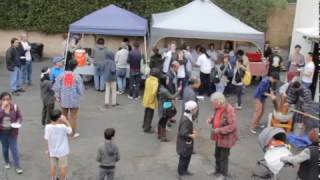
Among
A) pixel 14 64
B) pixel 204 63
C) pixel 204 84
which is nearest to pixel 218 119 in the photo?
pixel 204 63

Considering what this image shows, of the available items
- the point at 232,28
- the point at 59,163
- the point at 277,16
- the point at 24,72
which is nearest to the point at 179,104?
the point at 232,28

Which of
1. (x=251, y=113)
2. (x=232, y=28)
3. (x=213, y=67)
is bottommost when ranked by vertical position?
(x=251, y=113)

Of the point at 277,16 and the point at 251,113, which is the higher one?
the point at 277,16

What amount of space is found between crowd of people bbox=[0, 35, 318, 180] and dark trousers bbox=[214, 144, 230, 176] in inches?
0.6

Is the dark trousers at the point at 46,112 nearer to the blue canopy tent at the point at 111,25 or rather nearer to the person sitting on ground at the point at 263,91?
the blue canopy tent at the point at 111,25

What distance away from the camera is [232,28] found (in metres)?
15.4

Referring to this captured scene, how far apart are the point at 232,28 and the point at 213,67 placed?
Answer: 154 centimetres

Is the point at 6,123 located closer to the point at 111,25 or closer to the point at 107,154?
the point at 107,154

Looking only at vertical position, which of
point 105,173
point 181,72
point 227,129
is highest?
point 227,129

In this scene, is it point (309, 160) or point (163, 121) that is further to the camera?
point (163, 121)

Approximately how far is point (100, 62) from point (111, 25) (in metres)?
1.44

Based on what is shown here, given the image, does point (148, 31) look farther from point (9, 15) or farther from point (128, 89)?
point (9, 15)

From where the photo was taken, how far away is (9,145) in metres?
9.16

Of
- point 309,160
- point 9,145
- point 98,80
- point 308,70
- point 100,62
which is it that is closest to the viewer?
point 309,160
